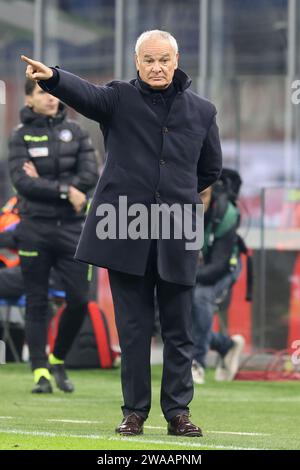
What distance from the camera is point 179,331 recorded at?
7.22m

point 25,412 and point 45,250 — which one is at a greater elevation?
point 45,250

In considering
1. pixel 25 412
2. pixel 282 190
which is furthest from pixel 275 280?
pixel 25 412

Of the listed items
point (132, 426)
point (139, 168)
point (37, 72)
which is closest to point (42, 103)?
point (139, 168)

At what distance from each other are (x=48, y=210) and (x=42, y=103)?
0.72 meters

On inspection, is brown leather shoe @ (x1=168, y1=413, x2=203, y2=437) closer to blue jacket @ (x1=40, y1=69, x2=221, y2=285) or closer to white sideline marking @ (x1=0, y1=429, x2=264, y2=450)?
white sideline marking @ (x1=0, y1=429, x2=264, y2=450)

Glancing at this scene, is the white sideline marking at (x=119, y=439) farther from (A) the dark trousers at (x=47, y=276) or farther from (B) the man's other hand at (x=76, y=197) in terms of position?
(B) the man's other hand at (x=76, y=197)

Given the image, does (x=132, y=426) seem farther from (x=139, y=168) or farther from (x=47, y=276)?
(x=47, y=276)

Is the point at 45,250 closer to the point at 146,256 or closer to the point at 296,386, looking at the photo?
the point at 296,386

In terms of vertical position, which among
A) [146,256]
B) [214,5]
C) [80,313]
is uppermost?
[214,5]

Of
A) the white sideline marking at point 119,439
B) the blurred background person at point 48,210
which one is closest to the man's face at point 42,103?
the blurred background person at point 48,210

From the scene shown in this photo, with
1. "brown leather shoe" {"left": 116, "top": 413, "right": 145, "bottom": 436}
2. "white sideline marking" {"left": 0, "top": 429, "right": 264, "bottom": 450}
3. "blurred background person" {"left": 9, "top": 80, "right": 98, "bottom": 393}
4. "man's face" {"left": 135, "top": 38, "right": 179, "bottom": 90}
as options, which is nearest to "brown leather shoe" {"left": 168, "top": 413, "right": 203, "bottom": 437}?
"brown leather shoe" {"left": 116, "top": 413, "right": 145, "bottom": 436}

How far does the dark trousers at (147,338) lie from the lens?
718cm

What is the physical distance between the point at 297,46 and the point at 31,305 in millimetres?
10131

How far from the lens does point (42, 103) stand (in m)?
10.7
